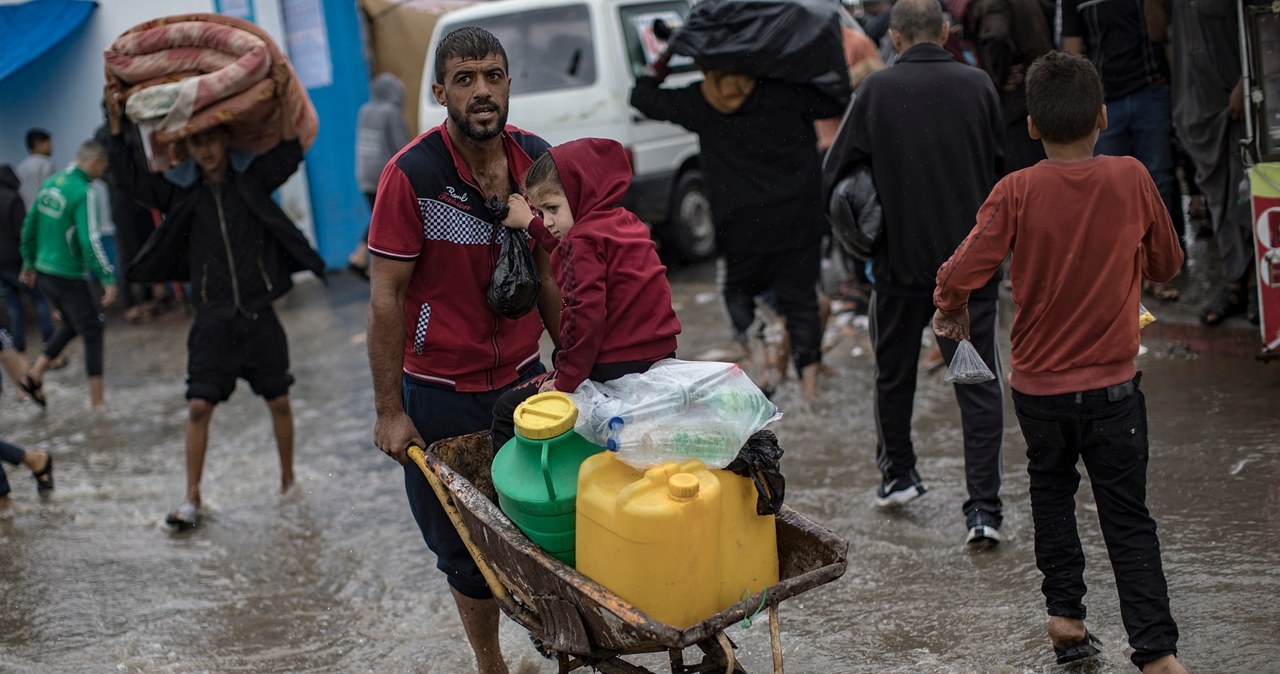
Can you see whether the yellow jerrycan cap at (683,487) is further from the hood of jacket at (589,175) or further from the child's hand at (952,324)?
the child's hand at (952,324)

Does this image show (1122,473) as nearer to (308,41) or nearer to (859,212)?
(859,212)

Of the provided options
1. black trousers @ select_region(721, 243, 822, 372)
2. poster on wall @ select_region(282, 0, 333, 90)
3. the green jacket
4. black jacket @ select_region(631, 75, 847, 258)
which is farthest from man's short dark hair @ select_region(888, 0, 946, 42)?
poster on wall @ select_region(282, 0, 333, 90)

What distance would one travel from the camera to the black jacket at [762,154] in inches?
244

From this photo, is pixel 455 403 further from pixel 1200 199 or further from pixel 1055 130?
pixel 1200 199

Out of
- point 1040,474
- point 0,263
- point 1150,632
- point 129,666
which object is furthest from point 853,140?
point 0,263

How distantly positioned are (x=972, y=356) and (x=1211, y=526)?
1528mm

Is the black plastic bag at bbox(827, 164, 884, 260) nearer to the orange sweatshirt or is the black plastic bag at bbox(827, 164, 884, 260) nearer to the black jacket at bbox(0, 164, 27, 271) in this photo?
the orange sweatshirt

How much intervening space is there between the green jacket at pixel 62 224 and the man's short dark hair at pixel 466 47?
211 inches

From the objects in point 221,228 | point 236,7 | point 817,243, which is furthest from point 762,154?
point 236,7

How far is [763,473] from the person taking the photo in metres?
2.75

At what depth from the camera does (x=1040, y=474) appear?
345 cm

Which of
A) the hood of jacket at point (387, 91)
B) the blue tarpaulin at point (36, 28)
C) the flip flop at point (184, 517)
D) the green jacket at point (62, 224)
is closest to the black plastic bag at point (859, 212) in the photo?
the flip flop at point (184, 517)

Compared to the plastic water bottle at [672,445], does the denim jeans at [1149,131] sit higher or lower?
lower

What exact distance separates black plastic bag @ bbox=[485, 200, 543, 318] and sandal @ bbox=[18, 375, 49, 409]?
6.19 meters
